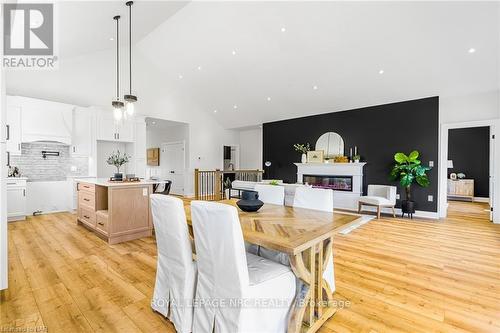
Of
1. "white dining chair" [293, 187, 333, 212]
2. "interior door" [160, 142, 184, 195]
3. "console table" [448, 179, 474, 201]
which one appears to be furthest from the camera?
"interior door" [160, 142, 184, 195]

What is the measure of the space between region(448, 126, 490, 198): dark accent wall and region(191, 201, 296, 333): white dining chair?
29.8 feet

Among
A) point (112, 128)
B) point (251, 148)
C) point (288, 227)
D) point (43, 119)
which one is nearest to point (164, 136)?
point (112, 128)

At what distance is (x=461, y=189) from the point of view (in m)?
7.73

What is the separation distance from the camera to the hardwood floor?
5.97 ft

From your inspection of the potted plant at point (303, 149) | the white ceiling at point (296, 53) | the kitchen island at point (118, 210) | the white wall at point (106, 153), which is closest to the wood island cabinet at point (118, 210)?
the kitchen island at point (118, 210)

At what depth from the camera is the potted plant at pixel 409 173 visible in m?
5.28

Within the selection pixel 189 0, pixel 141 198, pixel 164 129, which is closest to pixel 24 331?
pixel 141 198

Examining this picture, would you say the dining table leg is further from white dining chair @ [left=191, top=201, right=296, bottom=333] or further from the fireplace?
the fireplace

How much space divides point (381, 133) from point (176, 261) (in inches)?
236

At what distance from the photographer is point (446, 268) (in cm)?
277

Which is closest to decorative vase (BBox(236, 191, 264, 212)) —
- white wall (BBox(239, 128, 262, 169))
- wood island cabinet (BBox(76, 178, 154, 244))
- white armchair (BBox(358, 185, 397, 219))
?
wood island cabinet (BBox(76, 178, 154, 244))

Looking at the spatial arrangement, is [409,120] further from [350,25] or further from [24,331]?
[24,331]

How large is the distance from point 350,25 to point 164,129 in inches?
291

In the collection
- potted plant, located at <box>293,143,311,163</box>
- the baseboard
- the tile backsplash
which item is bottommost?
the baseboard
